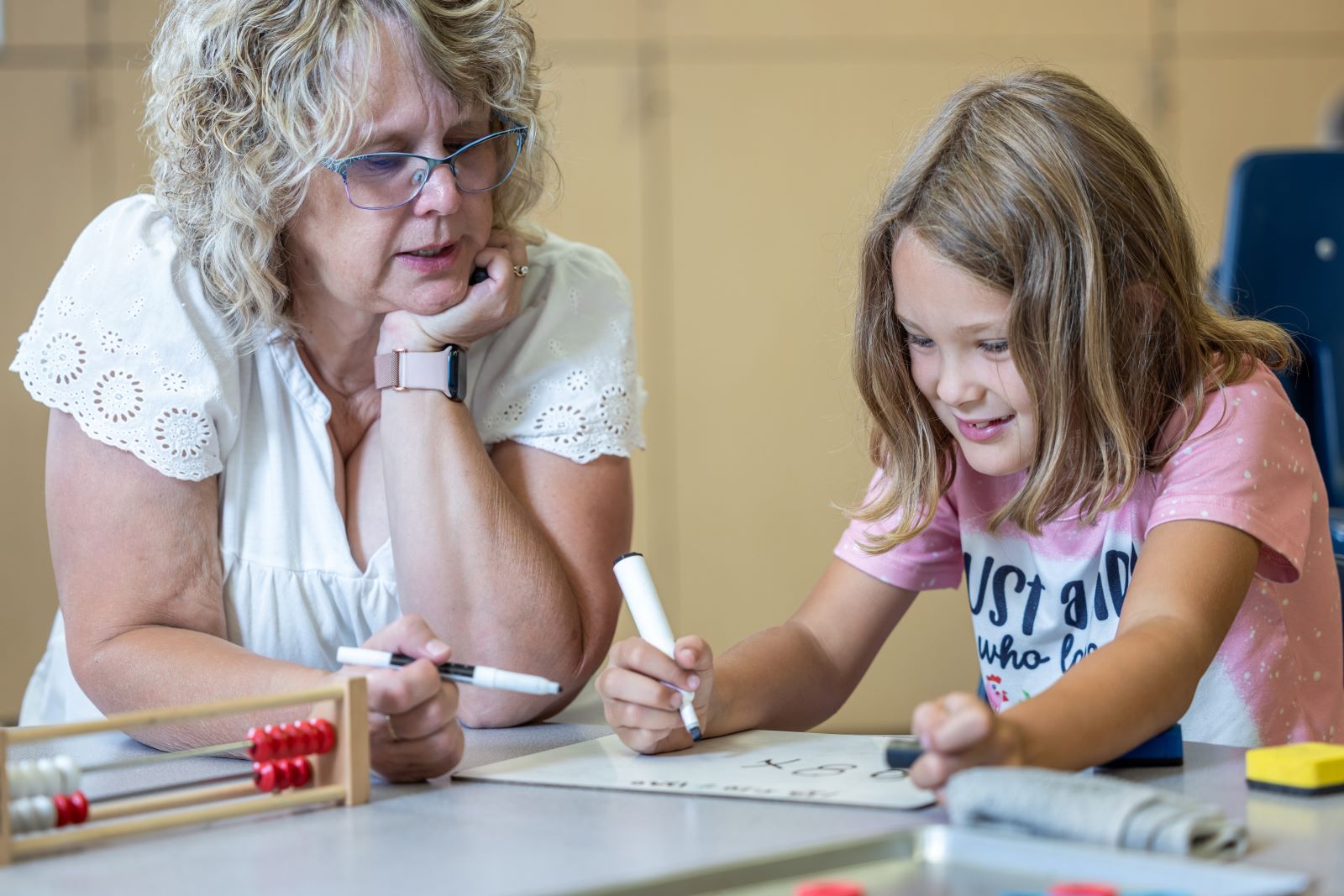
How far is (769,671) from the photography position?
1.19m

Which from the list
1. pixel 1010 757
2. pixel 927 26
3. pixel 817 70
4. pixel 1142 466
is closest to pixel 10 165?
pixel 817 70

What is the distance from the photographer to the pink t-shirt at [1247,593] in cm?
113

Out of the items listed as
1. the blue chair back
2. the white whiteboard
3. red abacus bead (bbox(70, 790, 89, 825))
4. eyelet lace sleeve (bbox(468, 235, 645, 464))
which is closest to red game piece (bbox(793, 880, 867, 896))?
the white whiteboard

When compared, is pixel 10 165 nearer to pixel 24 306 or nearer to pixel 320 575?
pixel 24 306

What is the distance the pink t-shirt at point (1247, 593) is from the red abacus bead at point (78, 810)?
754 millimetres

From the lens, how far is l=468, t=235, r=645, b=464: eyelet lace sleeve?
141 centimetres

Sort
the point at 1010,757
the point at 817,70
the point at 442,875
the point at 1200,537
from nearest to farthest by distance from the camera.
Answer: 1. the point at 442,875
2. the point at 1010,757
3. the point at 1200,537
4. the point at 817,70

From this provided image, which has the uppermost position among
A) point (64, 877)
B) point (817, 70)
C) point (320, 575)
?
point (817, 70)

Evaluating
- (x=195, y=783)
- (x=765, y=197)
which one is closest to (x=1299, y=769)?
(x=195, y=783)

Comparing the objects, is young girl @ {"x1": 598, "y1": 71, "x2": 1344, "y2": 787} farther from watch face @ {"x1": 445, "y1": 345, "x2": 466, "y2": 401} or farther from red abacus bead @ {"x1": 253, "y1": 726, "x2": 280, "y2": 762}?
watch face @ {"x1": 445, "y1": 345, "x2": 466, "y2": 401}

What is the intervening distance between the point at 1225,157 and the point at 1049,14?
0.55 m

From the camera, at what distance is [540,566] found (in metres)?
1.32

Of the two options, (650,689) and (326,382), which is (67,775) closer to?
(650,689)

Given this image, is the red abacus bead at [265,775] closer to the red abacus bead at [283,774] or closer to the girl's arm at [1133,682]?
the red abacus bead at [283,774]
